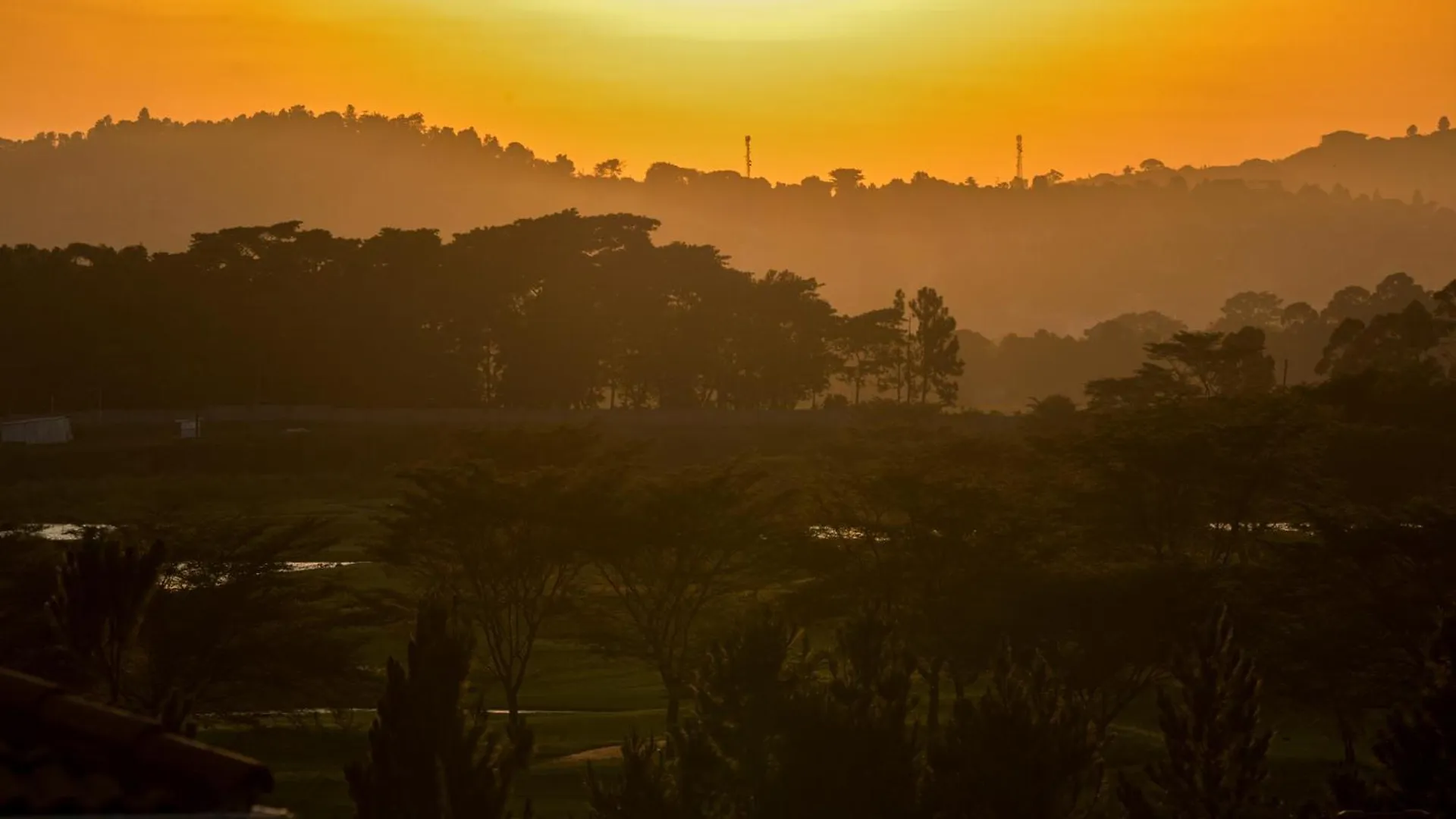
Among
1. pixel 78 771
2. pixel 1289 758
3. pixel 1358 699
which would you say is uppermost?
pixel 78 771

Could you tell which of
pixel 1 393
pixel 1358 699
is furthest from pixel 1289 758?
pixel 1 393

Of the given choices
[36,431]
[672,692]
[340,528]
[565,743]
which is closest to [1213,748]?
[672,692]

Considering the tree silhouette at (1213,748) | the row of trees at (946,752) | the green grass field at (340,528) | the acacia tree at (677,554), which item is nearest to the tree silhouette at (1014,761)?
the row of trees at (946,752)

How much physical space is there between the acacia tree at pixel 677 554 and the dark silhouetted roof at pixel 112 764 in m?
46.9

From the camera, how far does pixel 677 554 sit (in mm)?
57875

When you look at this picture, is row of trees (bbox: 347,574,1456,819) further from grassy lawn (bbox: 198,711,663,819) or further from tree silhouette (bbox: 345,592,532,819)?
grassy lawn (bbox: 198,711,663,819)

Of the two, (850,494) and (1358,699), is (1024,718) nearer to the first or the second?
(1358,699)

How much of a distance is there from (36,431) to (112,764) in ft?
368

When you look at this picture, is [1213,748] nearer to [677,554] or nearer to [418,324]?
[677,554]

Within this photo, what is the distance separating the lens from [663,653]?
56719 mm

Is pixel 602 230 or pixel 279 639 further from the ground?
pixel 602 230

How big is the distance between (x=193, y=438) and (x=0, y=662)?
250ft

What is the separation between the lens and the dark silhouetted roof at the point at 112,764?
8234 millimetres

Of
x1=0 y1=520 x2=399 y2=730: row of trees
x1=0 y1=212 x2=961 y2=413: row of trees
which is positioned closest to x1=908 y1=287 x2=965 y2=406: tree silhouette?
x1=0 y1=212 x2=961 y2=413: row of trees
